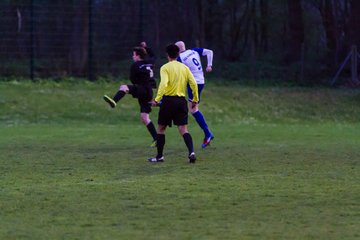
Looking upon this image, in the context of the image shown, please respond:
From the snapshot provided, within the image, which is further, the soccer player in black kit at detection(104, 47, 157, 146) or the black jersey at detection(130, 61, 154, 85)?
the black jersey at detection(130, 61, 154, 85)

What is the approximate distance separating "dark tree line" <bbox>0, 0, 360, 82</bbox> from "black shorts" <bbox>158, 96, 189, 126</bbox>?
15.9m

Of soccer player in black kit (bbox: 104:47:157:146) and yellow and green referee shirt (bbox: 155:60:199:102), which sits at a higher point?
yellow and green referee shirt (bbox: 155:60:199:102)

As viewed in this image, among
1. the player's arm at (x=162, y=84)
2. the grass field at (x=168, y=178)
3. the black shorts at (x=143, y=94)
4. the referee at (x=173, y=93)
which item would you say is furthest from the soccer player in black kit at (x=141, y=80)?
the player's arm at (x=162, y=84)

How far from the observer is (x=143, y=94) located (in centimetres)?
1644

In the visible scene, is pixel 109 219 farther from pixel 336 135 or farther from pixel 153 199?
pixel 336 135

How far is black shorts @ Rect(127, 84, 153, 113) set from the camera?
16297 mm

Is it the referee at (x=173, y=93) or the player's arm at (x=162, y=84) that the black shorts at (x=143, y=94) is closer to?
the referee at (x=173, y=93)

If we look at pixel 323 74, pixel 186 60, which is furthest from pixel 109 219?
pixel 323 74

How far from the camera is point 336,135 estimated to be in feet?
66.6

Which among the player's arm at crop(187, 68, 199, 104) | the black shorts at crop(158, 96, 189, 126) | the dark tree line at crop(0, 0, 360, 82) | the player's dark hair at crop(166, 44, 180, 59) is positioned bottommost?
the dark tree line at crop(0, 0, 360, 82)

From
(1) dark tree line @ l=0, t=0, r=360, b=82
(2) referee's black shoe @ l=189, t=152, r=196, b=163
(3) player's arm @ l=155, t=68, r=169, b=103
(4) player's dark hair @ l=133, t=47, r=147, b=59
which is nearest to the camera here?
(3) player's arm @ l=155, t=68, r=169, b=103

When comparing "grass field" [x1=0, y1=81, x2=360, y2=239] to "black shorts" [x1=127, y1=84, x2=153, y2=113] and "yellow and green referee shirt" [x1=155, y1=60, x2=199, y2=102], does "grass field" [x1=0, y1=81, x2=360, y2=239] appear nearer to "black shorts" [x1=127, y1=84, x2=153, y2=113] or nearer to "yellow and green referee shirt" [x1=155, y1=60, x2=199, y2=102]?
A: "black shorts" [x1=127, y1=84, x2=153, y2=113]

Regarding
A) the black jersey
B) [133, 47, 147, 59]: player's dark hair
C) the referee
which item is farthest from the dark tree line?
the referee

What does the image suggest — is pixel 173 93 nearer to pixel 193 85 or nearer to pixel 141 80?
pixel 193 85
